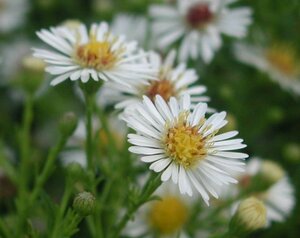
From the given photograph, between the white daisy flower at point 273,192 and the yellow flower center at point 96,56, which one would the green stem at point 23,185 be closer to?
the yellow flower center at point 96,56

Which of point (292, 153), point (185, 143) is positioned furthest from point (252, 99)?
point (185, 143)

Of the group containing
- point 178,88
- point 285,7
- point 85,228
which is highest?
point 285,7

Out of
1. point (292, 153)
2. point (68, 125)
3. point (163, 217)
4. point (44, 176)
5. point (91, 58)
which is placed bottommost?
point (163, 217)

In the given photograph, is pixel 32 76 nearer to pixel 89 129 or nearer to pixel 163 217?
pixel 89 129

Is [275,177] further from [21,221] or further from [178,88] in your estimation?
[21,221]

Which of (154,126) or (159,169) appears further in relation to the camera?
(154,126)

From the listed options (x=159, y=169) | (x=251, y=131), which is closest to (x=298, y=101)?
(x=251, y=131)
